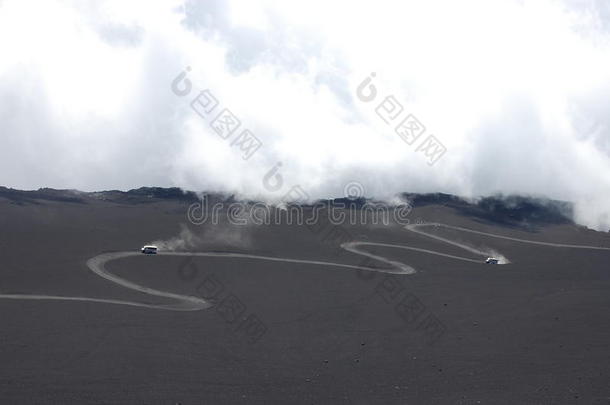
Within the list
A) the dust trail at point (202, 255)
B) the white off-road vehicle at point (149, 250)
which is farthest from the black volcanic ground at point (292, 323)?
the white off-road vehicle at point (149, 250)

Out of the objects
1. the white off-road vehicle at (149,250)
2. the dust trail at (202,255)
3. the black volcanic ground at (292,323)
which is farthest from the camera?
the white off-road vehicle at (149,250)

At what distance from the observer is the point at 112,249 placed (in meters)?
41.3

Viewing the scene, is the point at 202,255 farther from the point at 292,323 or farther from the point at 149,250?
the point at 292,323

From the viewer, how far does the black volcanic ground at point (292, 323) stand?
2152 centimetres

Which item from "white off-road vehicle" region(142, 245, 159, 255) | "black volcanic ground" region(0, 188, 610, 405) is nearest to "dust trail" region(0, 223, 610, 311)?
"white off-road vehicle" region(142, 245, 159, 255)

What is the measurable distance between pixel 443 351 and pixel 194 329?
908 cm

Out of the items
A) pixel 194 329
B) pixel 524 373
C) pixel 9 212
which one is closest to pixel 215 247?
pixel 9 212

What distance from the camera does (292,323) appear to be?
2881cm

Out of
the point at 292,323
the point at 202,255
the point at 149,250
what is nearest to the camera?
the point at 292,323

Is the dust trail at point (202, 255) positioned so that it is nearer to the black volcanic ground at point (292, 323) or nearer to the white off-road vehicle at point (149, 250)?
the white off-road vehicle at point (149, 250)

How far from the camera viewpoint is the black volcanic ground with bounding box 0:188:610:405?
2152cm

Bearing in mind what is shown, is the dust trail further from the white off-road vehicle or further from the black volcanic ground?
the black volcanic ground

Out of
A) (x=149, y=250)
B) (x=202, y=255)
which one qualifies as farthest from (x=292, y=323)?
(x=149, y=250)

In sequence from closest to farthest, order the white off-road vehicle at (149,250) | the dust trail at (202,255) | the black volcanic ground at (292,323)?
the black volcanic ground at (292,323) → the dust trail at (202,255) → the white off-road vehicle at (149,250)
